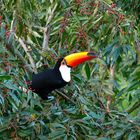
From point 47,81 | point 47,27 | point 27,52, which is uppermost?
point 47,27

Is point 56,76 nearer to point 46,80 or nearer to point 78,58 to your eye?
point 46,80

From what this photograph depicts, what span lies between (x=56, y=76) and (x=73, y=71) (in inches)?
4.6

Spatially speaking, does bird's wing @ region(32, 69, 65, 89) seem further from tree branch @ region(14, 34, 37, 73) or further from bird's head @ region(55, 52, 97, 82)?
tree branch @ region(14, 34, 37, 73)

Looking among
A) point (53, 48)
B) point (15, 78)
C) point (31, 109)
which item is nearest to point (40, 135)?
point (31, 109)

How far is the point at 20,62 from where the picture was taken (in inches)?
118

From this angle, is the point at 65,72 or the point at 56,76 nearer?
the point at 65,72

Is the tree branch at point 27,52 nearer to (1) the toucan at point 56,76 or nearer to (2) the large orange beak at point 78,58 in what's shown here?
(1) the toucan at point 56,76

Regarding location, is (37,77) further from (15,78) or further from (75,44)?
(15,78)

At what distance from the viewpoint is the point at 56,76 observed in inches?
139

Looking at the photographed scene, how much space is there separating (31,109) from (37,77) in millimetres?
563

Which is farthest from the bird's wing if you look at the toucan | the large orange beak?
the large orange beak

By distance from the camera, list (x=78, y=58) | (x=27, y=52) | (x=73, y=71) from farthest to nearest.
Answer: (x=73, y=71), (x=78, y=58), (x=27, y=52)

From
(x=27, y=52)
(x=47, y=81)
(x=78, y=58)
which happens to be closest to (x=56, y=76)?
(x=47, y=81)

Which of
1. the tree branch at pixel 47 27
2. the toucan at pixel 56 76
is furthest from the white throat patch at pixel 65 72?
the tree branch at pixel 47 27
